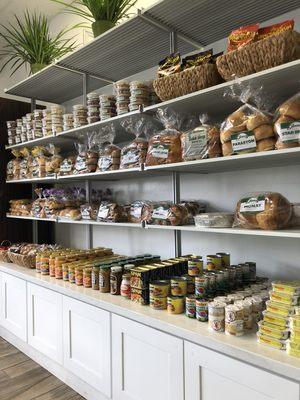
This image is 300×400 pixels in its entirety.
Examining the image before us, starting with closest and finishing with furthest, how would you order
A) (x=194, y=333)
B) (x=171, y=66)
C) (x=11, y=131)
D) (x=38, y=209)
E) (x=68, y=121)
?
(x=194, y=333) < (x=171, y=66) < (x=68, y=121) < (x=38, y=209) < (x=11, y=131)

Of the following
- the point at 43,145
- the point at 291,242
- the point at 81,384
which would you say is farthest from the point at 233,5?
the point at 81,384

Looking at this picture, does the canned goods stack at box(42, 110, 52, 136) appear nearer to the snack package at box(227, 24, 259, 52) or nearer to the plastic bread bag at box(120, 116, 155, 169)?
the plastic bread bag at box(120, 116, 155, 169)

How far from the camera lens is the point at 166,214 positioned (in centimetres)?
191

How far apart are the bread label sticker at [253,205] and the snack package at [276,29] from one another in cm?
69

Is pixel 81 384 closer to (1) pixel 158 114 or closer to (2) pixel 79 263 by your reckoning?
(2) pixel 79 263

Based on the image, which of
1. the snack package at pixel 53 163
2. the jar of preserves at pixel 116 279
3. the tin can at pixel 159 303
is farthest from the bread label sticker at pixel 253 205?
the snack package at pixel 53 163

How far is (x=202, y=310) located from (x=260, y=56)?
1.14m

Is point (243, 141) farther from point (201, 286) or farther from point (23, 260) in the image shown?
point (23, 260)

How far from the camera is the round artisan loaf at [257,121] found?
144 centimetres

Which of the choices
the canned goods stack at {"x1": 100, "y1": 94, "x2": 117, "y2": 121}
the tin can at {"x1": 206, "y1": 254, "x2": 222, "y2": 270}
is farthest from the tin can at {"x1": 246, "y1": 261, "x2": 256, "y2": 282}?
the canned goods stack at {"x1": 100, "y1": 94, "x2": 117, "y2": 121}

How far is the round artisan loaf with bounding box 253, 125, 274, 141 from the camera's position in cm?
144

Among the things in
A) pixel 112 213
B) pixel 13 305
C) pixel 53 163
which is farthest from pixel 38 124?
pixel 13 305

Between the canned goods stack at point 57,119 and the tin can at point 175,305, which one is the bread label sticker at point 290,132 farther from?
the canned goods stack at point 57,119

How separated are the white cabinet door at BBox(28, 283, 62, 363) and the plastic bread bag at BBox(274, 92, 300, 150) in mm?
1630
